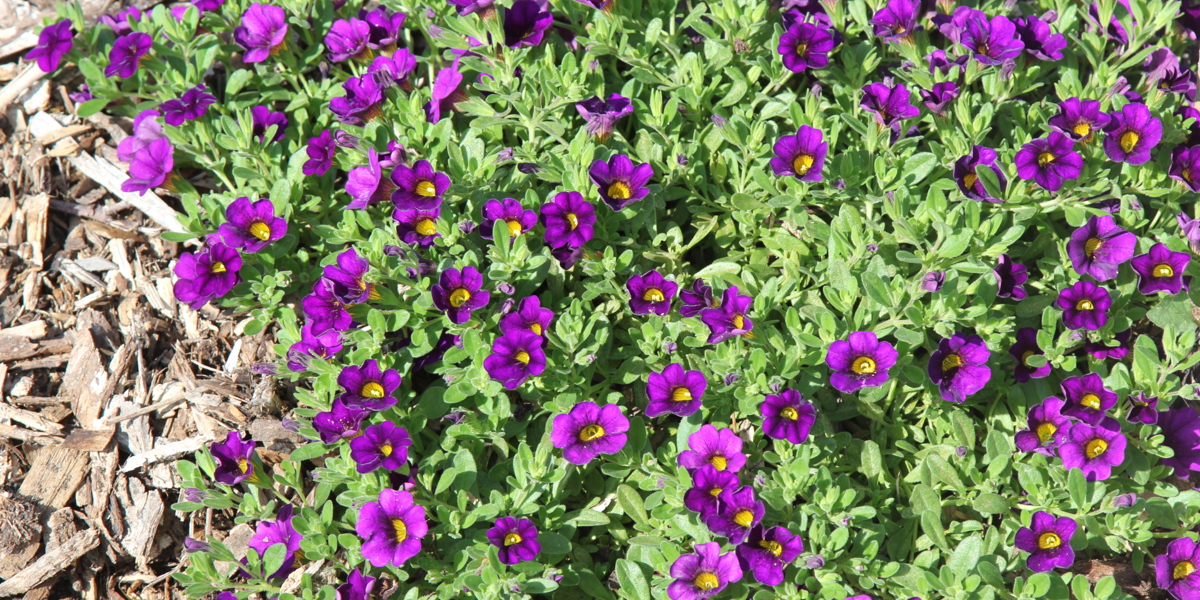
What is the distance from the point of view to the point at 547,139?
4555 mm

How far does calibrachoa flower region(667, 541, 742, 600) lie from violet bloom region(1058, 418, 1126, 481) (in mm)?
1454

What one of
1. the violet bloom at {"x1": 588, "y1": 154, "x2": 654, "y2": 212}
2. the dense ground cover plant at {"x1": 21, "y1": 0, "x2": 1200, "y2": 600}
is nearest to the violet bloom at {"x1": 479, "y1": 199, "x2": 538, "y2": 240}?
the dense ground cover plant at {"x1": 21, "y1": 0, "x2": 1200, "y2": 600}

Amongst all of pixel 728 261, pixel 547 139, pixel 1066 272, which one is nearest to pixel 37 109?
pixel 547 139

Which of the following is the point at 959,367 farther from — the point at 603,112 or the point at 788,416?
the point at 603,112

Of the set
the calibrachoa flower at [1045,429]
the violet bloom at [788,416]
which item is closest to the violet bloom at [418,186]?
the violet bloom at [788,416]

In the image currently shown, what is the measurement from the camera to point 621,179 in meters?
4.13

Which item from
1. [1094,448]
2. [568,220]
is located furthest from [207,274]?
[1094,448]

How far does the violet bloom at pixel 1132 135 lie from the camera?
4.04 meters

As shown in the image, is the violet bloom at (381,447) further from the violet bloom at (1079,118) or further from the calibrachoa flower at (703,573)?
the violet bloom at (1079,118)

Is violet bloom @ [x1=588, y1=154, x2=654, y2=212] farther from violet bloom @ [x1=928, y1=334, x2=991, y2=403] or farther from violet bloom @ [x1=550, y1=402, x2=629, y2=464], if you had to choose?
violet bloom @ [x1=928, y1=334, x2=991, y2=403]

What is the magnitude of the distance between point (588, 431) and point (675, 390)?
1.33 ft

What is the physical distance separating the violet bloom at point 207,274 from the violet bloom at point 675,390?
208 cm

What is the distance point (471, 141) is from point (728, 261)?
4.65 feet

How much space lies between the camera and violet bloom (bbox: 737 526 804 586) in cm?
351
